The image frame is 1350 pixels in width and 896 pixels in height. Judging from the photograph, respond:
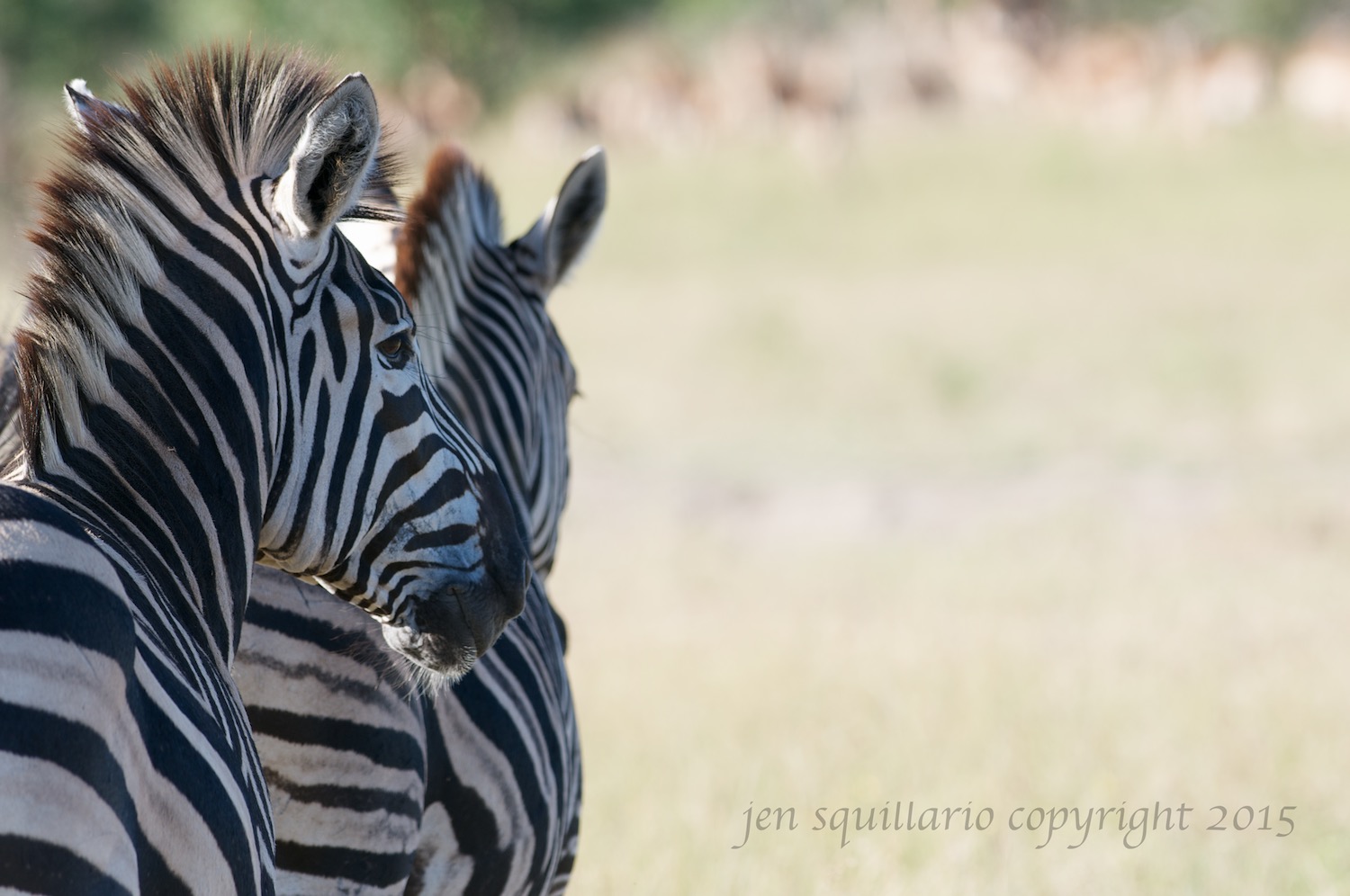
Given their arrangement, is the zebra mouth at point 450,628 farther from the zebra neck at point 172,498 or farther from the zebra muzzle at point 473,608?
the zebra neck at point 172,498

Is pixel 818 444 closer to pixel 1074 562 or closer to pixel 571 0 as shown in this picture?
pixel 1074 562

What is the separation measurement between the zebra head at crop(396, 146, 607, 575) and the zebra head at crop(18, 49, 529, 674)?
0.92m

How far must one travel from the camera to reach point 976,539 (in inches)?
385

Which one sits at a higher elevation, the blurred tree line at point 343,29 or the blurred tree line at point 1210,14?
the blurred tree line at point 1210,14

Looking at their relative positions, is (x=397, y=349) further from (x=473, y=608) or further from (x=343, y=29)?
(x=343, y=29)

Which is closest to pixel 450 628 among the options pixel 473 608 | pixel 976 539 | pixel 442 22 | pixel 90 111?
pixel 473 608

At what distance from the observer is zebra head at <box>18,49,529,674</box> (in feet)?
6.25

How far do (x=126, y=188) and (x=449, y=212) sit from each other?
4.35ft

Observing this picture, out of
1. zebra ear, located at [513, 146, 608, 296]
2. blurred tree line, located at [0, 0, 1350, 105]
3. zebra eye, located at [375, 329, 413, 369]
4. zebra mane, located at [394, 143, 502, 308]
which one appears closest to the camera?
zebra eye, located at [375, 329, 413, 369]

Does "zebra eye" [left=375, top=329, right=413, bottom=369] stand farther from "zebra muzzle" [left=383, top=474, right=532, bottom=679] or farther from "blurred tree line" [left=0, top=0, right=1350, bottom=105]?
"blurred tree line" [left=0, top=0, right=1350, bottom=105]

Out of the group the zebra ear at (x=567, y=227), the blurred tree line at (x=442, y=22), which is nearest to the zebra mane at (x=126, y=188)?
the zebra ear at (x=567, y=227)

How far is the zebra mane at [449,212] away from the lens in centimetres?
308


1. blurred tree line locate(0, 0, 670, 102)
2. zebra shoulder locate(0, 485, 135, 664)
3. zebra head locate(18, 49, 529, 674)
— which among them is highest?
blurred tree line locate(0, 0, 670, 102)

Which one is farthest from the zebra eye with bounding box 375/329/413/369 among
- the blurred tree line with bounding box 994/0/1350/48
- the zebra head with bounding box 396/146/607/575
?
the blurred tree line with bounding box 994/0/1350/48
